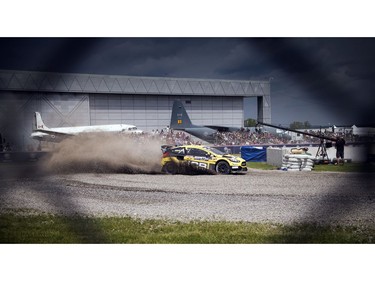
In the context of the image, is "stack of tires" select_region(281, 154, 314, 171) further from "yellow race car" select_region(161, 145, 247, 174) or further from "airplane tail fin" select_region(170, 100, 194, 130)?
"airplane tail fin" select_region(170, 100, 194, 130)

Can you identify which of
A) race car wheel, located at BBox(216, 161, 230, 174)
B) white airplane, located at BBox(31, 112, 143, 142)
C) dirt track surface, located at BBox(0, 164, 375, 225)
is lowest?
dirt track surface, located at BBox(0, 164, 375, 225)

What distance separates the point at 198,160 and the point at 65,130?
87.8 inches

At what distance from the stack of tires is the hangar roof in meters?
1.69

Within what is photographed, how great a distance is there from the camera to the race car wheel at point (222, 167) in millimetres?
6049

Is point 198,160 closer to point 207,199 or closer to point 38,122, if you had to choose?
point 207,199

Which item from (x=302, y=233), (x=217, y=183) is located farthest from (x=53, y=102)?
(x=302, y=233)

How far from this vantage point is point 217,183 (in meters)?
5.72

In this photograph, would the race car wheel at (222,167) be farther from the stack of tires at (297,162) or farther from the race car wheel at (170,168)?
the stack of tires at (297,162)

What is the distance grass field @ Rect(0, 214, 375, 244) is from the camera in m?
3.85

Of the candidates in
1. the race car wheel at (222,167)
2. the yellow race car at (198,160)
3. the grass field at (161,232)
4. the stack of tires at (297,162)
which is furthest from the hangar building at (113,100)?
the stack of tires at (297,162)

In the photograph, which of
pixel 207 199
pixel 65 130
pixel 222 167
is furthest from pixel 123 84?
pixel 222 167

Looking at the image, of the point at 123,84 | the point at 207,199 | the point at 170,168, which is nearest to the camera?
the point at 123,84

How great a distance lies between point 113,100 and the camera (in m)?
4.59

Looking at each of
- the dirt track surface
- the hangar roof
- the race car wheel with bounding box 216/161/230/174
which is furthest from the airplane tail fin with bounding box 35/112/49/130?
the race car wheel with bounding box 216/161/230/174
